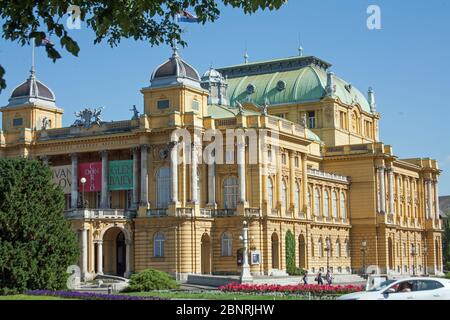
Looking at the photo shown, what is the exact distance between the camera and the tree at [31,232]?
47.6 meters

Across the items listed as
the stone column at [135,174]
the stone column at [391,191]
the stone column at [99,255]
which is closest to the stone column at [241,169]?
the stone column at [135,174]

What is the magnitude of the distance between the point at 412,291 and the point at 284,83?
77.5 meters

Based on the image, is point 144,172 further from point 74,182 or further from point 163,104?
point 74,182

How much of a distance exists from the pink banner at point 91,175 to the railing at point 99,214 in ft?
17.5

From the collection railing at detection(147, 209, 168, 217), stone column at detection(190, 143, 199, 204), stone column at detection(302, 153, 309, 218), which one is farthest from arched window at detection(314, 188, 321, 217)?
railing at detection(147, 209, 168, 217)

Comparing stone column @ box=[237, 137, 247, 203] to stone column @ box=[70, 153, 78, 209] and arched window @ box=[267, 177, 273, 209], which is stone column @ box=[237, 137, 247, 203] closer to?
arched window @ box=[267, 177, 273, 209]

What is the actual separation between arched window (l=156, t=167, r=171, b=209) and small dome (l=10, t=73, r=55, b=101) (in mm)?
17660

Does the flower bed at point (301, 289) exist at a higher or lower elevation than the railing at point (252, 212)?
lower

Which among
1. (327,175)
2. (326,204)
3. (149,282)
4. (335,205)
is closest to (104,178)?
(149,282)

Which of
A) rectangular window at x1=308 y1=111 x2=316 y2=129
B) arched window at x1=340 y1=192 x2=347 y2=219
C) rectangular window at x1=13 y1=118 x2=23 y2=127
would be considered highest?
rectangular window at x1=308 y1=111 x2=316 y2=129

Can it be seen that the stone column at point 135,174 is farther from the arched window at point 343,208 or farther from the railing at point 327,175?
the arched window at point 343,208

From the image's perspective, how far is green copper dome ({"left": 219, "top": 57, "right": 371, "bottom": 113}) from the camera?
10519 centimetres

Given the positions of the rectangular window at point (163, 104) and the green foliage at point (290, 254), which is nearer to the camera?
the rectangular window at point (163, 104)

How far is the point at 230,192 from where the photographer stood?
265 ft
